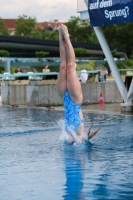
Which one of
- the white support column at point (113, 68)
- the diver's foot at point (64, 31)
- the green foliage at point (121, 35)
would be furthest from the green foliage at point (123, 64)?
the diver's foot at point (64, 31)

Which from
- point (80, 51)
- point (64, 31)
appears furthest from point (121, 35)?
point (64, 31)

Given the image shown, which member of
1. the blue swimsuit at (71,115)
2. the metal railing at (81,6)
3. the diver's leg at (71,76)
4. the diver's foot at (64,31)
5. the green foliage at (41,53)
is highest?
the green foliage at (41,53)

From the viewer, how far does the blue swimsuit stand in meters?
11.3

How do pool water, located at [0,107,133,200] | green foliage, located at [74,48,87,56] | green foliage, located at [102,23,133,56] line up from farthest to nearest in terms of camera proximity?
green foliage, located at [102,23,133,56] → green foliage, located at [74,48,87,56] → pool water, located at [0,107,133,200]

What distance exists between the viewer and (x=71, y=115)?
11328mm

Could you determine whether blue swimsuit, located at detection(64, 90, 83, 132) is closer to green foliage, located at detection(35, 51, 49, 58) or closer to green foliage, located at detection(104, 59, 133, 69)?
green foliage, located at detection(104, 59, 133, 69)

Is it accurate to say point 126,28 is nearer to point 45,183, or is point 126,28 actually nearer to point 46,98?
point 46,98

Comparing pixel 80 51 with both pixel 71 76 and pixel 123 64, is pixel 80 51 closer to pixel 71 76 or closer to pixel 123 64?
pixel 123 64

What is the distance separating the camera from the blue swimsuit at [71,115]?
1127 centimetres

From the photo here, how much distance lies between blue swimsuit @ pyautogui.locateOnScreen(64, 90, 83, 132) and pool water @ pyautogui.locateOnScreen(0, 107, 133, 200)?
36 centimetres

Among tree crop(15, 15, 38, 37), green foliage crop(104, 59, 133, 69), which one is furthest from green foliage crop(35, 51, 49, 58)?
tree crop(15, 15, 38, 37)

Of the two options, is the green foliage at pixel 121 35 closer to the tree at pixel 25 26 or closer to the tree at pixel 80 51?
the tree at pixel 80 51

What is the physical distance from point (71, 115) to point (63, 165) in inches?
86.7

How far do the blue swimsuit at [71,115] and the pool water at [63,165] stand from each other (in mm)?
359
